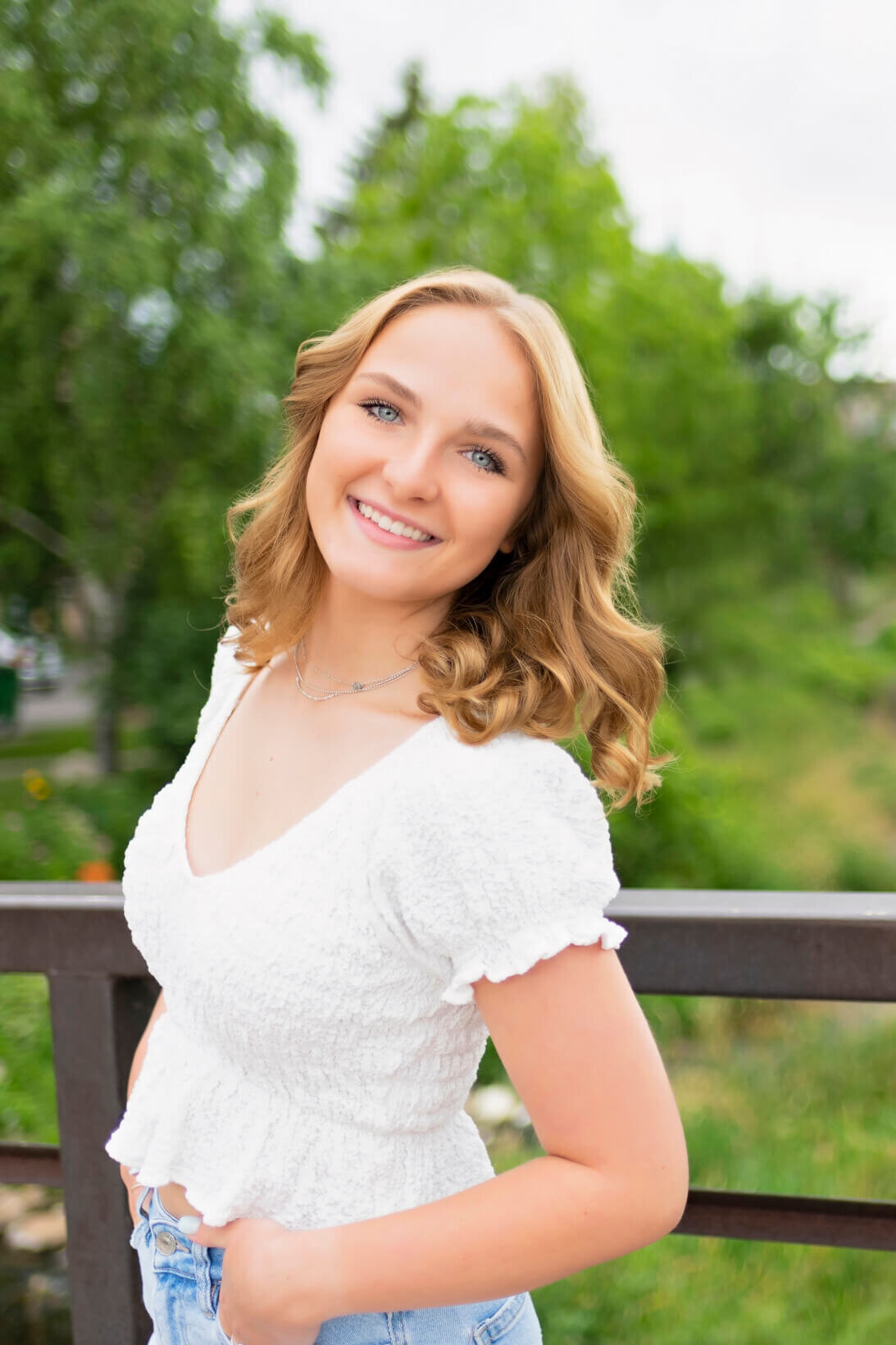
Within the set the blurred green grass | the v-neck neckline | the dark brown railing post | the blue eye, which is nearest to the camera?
the v-neck neckline

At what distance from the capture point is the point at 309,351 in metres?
1.06

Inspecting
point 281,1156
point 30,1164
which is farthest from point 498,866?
point 30,1164

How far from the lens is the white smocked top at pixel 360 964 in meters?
0.77

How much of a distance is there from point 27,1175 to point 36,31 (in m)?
11.1

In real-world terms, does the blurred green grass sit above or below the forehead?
below

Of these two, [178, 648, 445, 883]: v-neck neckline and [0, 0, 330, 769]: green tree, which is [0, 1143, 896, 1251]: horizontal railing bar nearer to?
[178, 648, 445, 883]: v-neck neckline

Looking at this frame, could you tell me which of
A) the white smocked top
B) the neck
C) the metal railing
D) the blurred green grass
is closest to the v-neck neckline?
the white smocked top

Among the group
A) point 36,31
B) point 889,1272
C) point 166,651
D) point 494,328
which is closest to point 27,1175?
point 494,328

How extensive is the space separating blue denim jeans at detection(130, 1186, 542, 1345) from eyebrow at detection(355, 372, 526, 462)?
2.22 ft

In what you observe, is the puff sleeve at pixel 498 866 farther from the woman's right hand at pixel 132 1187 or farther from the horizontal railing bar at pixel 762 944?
the woman's right hand at pixel 132 1187

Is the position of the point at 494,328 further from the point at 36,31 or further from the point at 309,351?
the point at 36,31

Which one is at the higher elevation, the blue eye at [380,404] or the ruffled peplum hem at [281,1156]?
the blue eye at [380,404]

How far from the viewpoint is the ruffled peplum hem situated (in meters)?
0.88

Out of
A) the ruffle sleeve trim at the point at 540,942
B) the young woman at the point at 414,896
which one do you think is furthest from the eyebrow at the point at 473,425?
the ruffle sleeve trim at the point at 540,942
